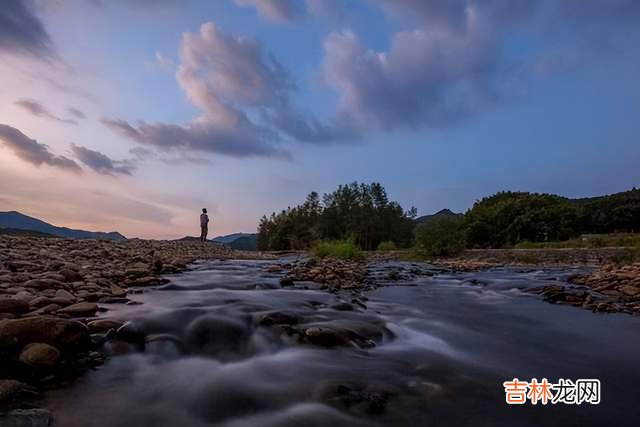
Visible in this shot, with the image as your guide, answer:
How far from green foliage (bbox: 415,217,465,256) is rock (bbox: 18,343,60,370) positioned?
1919 cm

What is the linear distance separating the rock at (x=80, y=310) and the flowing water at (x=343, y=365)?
243 millimetres

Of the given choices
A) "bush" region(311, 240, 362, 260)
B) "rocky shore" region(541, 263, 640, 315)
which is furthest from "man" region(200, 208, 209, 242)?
"rocky shore" region(541, 263, 640, 315)

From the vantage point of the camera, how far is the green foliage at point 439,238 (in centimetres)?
2053

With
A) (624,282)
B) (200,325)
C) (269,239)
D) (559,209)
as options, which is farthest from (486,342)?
(269,239)

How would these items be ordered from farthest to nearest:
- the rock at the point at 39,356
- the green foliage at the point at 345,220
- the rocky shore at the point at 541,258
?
the green foliage at the point at 345,220 < the rocky shore at the point at 541,258 < the rock at the point at 39,356

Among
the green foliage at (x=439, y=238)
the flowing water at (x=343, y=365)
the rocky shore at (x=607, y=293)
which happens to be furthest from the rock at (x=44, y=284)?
the green foliage at (x=439, y=238)

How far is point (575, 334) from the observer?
16.0 feet

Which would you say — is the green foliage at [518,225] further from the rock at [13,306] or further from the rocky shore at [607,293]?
the rock at [13,306]

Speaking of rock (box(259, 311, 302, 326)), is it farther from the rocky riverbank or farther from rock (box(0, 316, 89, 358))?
rock (box(0, 316, 89, 358))

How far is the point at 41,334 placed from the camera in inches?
130

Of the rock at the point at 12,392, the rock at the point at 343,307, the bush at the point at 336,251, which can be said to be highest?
the bush at the point at 336,251

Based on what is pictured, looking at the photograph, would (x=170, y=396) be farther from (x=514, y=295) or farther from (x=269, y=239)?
(x=269, y=239)

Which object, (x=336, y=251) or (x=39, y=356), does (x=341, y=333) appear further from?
(x=336, y=251)

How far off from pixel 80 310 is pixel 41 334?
1149 millimetres
